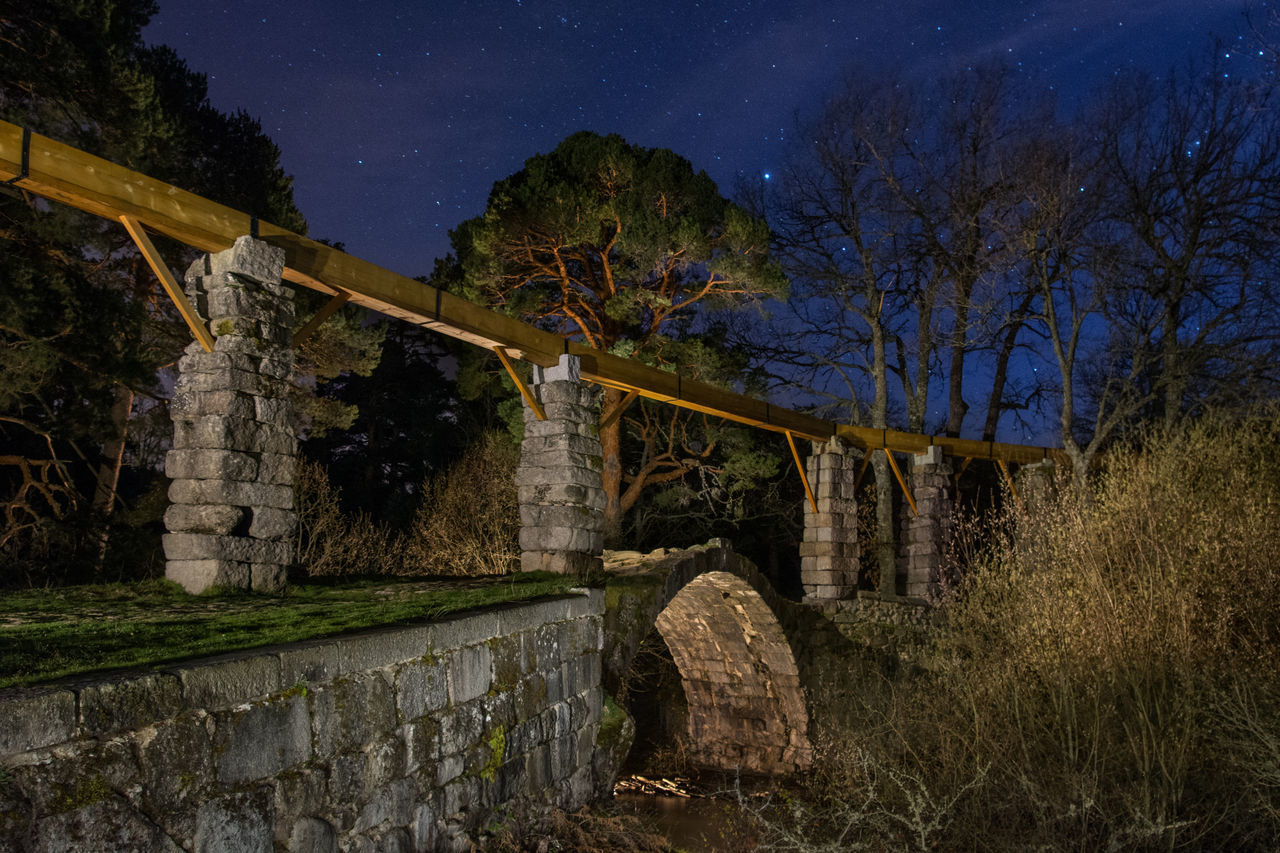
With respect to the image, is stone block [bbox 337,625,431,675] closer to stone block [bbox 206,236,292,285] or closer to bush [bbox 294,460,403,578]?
stone block [bbox 206,236,292,285]

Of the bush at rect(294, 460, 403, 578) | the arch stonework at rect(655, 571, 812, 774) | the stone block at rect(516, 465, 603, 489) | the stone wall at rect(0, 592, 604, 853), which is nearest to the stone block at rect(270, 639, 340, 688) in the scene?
the stone wall at rect(0, 592, 604, 853)

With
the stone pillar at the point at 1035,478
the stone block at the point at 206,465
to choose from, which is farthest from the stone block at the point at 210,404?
the stone pillar at the point at 1035,478

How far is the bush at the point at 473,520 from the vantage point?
15.9m

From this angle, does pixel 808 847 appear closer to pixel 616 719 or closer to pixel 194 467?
pixel 616 719

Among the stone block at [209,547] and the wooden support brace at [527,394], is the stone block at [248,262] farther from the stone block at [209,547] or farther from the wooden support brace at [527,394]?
A: the wooden support brace at [527,394]

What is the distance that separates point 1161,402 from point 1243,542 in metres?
14.6

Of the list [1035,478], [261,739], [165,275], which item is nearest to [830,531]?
[1035,478]

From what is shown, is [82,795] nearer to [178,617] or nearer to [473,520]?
[178,617]

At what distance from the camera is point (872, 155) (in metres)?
18.4

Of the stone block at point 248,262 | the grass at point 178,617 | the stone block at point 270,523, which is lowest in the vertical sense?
the grass at point 178,617

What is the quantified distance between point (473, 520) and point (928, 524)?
807 cm

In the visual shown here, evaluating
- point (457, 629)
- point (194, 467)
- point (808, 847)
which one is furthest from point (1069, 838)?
point (194, 467)

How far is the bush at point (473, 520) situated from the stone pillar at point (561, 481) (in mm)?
7018

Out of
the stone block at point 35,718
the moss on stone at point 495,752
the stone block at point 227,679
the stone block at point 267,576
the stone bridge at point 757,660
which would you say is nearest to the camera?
the stone block at point 35,718
